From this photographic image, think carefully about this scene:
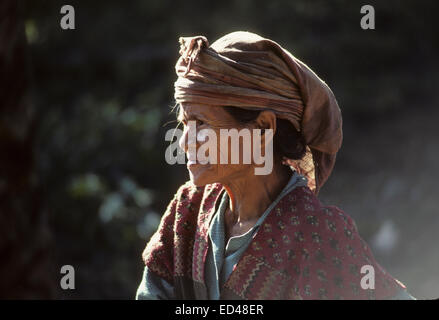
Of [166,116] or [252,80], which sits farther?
[166,116]

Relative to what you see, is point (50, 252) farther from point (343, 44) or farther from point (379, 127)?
point (379, 127)

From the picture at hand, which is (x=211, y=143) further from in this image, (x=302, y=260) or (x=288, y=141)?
(x=302, y=260)

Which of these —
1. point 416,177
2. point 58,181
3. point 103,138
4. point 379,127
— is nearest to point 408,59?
point 379,127

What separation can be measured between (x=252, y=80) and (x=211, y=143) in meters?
0.27

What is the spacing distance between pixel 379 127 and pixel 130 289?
3.32m

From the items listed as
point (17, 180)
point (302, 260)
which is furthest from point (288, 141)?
point (17, 180)

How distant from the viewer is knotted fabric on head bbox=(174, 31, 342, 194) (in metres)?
2.65

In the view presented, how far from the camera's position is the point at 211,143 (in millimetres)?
2756

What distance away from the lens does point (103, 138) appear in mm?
7422

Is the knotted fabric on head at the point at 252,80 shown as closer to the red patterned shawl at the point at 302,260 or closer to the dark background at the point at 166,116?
the red patterned shawl at the point at 302,260

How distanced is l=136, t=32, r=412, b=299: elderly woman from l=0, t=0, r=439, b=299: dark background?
10.8 ft

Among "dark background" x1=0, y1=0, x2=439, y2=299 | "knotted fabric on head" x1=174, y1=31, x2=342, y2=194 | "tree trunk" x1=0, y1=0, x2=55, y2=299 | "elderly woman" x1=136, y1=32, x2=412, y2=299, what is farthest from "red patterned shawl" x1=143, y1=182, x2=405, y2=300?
"dark background" x1=0, y1=0, x2=439, y2=299

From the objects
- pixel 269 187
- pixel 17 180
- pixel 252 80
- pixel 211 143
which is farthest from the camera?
pixel 269 187

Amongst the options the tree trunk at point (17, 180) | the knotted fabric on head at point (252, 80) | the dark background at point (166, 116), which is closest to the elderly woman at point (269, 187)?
the knotted fabric on head at point (252, 80)
